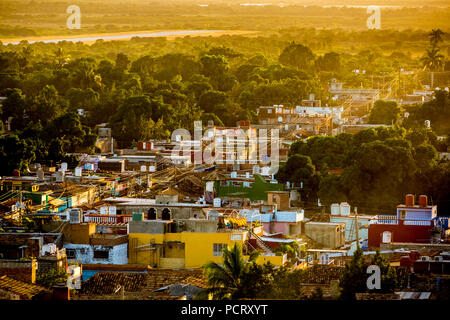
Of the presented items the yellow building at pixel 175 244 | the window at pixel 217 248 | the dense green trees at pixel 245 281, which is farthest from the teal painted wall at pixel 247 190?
Result: the dense green trees at pixel 245 281

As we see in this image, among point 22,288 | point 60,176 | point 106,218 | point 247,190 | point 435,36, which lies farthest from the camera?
point 435,36

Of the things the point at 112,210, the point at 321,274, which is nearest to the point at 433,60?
the point at 112,210

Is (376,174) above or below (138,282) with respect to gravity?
above

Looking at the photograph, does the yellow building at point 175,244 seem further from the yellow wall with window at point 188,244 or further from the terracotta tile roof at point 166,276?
the terracotta tile roof at point 166,276

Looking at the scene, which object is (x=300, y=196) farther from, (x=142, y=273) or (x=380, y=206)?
(x=142, y=273)

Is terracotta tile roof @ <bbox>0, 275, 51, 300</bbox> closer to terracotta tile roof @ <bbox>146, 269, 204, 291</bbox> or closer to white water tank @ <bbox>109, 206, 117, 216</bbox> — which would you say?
terracotta tile roof @ <bbox>146, 269, 204, 291</bbox>

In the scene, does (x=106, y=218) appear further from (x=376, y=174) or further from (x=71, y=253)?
(x=376, y=174)
